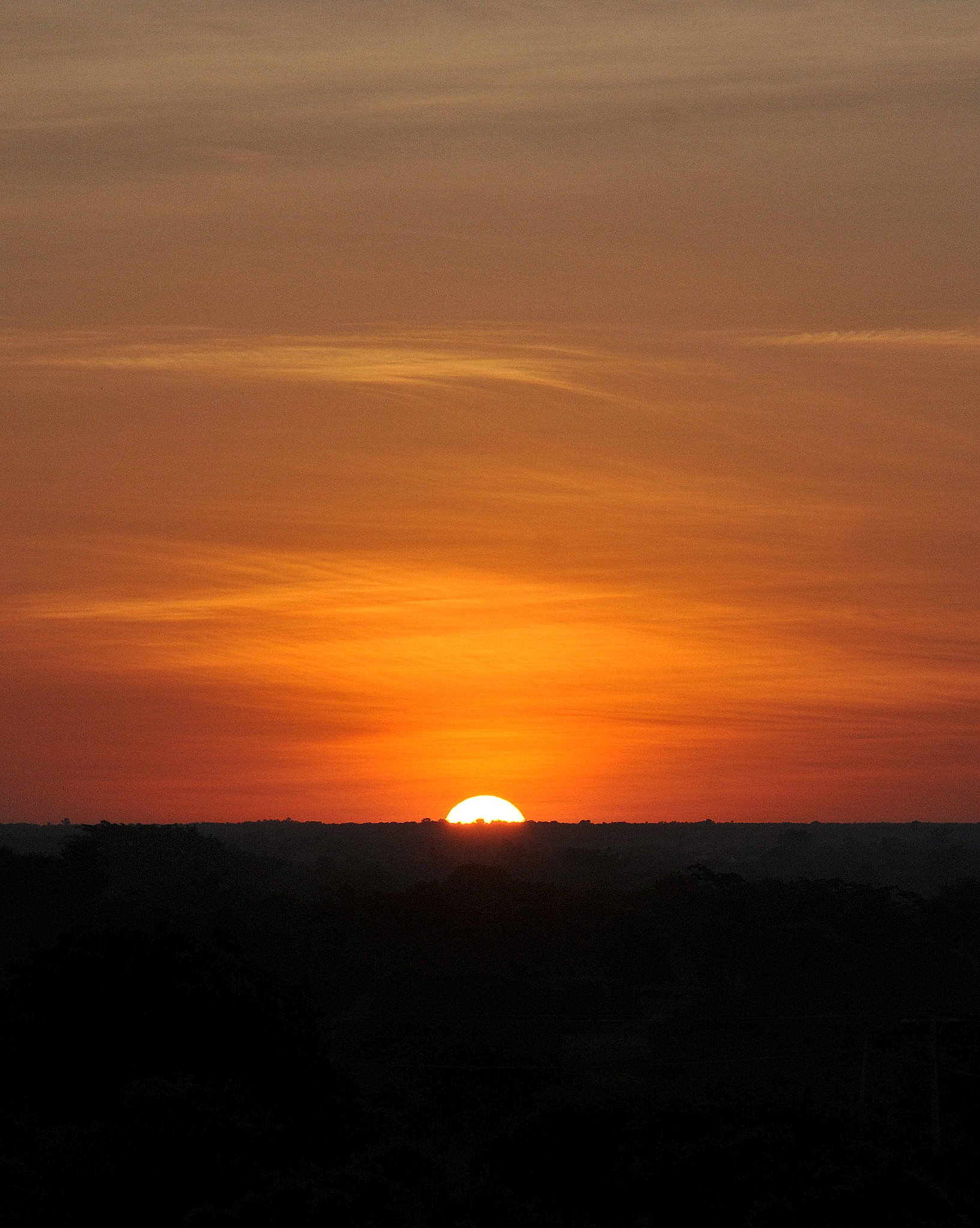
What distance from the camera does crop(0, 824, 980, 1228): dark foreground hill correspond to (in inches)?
1126

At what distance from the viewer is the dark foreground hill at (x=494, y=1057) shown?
1126 inches

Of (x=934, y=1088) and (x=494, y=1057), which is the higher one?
(x=934, y=1088)

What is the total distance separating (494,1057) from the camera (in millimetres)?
48500

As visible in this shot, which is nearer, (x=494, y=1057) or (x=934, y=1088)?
(x=934, y=1088)

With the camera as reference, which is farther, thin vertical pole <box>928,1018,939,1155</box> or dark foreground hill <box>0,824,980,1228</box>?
thin vertical pole <box>928,1018,939,1155</box>

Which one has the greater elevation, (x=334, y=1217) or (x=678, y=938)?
(x=678, y=938)

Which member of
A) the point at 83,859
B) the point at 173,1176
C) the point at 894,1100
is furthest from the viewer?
the point at 83,859

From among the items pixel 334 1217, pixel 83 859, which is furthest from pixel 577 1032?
pixel 83 859

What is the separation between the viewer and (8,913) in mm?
73750

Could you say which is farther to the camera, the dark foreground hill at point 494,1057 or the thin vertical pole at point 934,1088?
the thin vertical pole at point 934,1088

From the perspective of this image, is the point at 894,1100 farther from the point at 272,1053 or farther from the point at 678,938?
the point at 678,938

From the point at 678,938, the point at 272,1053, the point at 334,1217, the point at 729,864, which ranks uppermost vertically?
the point at 729,864

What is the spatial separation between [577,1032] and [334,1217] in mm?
33937

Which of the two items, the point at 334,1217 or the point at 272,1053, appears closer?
the point at 334,1217
